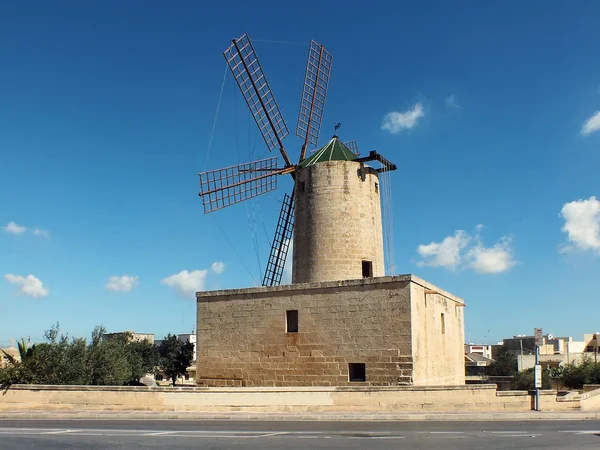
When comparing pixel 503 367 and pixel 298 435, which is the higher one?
pixel 298 435

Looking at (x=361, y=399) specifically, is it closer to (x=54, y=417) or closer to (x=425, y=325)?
(x=425, y=325)

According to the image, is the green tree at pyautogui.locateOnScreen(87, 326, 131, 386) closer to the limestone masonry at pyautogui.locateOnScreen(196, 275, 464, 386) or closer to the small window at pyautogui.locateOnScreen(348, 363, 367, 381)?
the limestone masonry at pyautogui.locateOnScreen(196, 275, 464, 386)

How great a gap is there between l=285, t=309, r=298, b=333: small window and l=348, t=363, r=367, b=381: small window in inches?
82.4

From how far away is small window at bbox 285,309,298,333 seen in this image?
18203 mm

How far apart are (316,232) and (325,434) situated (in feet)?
31.1

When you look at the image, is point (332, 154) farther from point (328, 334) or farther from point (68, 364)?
point (68, 364)

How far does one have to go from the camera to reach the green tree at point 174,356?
35.4 meters

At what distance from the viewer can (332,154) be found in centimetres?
2106

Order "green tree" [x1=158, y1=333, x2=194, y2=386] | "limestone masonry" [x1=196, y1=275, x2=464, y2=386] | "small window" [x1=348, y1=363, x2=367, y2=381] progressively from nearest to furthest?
"limestone masonry" [x1=196, y1=275, x2=464, y2=386], "small window" [x1=348, y1=363, x2=367, y2=381], "green tree" [x1=158, y1=333, x2=194, y2=386]

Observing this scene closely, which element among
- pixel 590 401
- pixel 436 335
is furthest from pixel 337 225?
pixel 590 401

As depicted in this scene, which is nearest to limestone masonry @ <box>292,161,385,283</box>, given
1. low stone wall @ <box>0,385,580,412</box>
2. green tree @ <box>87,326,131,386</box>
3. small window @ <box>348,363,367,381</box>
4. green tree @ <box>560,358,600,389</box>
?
small window @ <box>348,363,367,381</box>

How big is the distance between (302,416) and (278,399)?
3.90 feet

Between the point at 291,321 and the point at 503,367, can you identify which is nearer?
the point at 291,321

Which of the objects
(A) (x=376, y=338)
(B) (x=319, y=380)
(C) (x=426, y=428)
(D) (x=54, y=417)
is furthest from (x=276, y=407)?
(D) (x=54, y=417)
